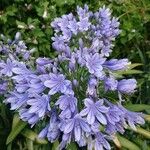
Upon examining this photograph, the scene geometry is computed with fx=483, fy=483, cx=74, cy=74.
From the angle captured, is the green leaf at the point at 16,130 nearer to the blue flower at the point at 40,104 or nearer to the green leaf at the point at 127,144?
the blue flower at the point at 40,104

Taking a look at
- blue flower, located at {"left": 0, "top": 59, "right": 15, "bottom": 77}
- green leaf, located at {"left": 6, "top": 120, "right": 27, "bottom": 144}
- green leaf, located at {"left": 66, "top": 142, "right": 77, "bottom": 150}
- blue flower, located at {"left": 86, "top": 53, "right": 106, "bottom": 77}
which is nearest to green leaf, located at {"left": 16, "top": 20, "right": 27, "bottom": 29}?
blue flower, located at {"left": 0, "top": 59, "right": 15, "bottom": 77}

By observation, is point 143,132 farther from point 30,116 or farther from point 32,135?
point 30,116

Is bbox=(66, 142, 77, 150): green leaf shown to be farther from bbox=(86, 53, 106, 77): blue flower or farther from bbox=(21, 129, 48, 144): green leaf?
bbox=(86, 53, 106, 77): blue flower

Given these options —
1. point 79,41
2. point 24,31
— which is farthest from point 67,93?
point 24,31

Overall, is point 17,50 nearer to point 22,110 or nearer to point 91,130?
point 22,110

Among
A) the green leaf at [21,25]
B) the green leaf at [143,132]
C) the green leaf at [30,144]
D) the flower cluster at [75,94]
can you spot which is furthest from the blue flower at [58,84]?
the green leaf at [21,25]

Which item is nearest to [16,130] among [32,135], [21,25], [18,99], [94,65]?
[32,135]


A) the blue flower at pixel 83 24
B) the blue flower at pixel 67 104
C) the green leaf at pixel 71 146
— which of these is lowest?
the green leaf at pixel 71 146
